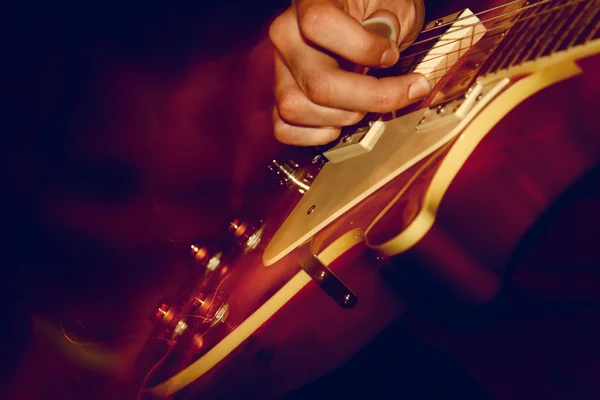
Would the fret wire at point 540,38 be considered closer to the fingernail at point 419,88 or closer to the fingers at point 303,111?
the fingernail at point 419,88

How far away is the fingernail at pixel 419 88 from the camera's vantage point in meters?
0.58

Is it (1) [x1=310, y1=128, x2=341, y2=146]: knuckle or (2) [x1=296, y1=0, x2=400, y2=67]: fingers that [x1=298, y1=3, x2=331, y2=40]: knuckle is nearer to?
(2) [x1=296, y1=0, x2=400, y2=67]: fingers

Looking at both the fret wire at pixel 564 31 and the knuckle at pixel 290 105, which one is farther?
the knuckle at pixel 290 105

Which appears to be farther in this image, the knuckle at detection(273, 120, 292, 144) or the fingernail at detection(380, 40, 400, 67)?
the knuckle at detection(273, 120, 292, 144)

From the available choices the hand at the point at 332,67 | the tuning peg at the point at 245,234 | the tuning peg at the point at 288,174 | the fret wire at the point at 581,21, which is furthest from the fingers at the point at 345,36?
the tuning peg at the point at 245,234

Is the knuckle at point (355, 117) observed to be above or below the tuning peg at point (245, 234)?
above

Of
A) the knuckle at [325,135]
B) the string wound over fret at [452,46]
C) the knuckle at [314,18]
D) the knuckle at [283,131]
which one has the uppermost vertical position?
the knuckle at [314,18]

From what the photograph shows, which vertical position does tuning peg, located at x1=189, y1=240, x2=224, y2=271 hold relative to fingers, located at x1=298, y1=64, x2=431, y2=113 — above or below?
below

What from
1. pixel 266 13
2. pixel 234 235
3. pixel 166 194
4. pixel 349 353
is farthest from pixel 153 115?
pixel 349 353

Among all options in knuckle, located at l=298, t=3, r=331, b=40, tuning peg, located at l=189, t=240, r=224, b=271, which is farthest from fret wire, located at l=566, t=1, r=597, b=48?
tuning peg, located at l=189, t=240, r=224, b=271

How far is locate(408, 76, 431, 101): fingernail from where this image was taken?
0.58m

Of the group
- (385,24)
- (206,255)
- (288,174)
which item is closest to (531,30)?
(385,24)

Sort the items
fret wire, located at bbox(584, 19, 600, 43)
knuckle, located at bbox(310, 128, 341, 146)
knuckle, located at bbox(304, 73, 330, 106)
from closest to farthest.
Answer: fret wire, located at bbox(584, 19, 600, 43) < knuckle, located at bbox(304, 73, 330, 106) < knuckle, located at bbox(310, 128, 341, 146)

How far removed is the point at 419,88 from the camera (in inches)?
23.0
